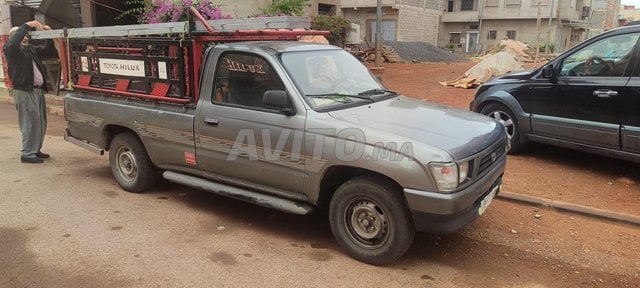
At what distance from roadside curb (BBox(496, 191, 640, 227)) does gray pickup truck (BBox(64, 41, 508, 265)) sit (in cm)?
103

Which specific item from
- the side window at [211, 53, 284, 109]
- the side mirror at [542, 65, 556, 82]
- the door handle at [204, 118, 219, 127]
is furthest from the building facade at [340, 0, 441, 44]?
the door handle at [204, 118, 219, 127]

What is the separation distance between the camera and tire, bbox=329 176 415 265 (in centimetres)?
384

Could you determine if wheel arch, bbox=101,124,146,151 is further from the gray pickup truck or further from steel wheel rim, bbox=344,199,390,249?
A: steel wheel rim, bbox=344,199,390,249

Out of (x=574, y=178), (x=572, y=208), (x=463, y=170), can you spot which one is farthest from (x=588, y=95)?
(x=463, y=170)

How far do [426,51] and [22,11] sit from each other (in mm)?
20824

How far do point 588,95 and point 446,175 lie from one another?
3.23 meters

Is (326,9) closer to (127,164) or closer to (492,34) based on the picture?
(492,34)

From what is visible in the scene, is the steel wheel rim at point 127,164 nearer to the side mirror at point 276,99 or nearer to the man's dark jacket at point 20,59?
the man's dark jacket at point 20,59

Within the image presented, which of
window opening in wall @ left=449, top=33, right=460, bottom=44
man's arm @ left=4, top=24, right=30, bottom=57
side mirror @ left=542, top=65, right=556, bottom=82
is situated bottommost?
side mirror @ left=542, top=65, right=556, bottom=82

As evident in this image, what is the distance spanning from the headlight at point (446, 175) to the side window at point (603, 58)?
3.25 meters

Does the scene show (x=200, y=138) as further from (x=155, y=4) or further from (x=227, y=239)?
(x=155, y=4)

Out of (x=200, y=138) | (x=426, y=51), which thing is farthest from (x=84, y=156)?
(x=426, y=51)

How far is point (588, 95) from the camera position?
579cm

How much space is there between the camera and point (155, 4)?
440 inches
